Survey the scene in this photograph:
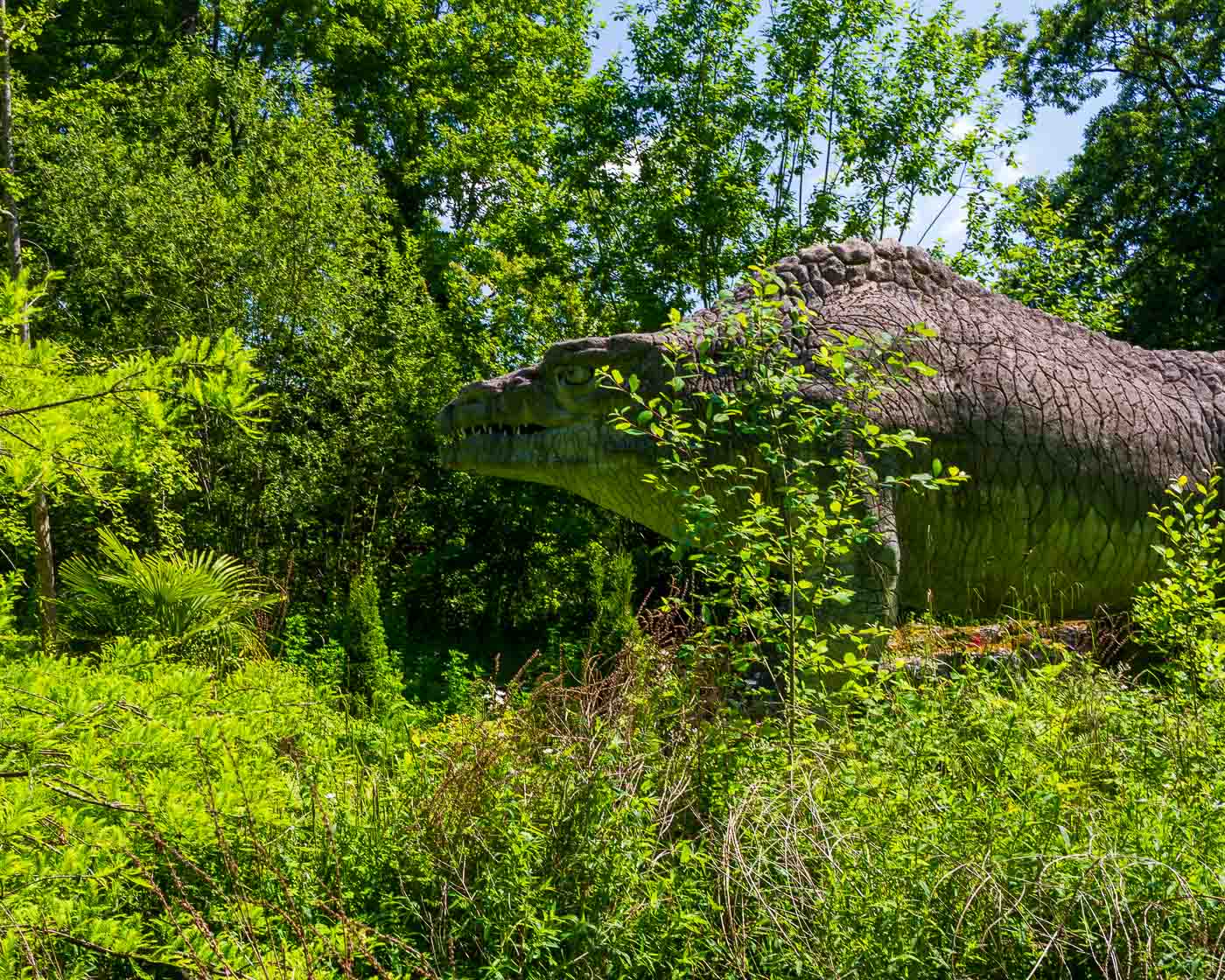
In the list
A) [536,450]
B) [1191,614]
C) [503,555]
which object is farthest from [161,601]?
[1191,614]

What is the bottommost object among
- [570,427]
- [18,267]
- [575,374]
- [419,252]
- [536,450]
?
[536,450]

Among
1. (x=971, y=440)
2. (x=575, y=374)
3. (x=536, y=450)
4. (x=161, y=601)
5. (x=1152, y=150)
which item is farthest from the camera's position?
(x=1152, y=150)

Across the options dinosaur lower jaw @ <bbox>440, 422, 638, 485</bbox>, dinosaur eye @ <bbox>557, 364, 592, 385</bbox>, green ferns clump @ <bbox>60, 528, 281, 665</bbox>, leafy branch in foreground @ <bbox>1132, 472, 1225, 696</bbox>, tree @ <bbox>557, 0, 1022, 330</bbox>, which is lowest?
green ferns clump @ <bbox>60, 528, 281, 665</bbox>

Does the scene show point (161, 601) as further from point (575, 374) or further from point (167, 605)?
point (575, 374)

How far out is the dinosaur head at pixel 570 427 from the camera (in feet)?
15.6

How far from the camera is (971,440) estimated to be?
15.6 feet

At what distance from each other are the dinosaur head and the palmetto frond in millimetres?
2540

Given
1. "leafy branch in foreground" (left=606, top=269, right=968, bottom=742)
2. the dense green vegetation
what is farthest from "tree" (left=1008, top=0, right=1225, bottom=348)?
"leafy branch in foreground" (left=606, top=269, right=968, bottom=742)

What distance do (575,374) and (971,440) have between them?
71.0 inches

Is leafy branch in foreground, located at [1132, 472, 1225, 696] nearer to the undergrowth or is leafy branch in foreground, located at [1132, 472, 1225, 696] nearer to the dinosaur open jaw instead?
the undergrowth

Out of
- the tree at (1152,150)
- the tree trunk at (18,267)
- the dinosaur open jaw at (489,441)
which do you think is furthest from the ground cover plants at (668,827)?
→ the tree at (1152,150)

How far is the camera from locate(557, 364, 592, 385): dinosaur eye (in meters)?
4.82

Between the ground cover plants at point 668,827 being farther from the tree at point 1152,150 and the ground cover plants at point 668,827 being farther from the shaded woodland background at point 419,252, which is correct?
the tree at point 1152,150

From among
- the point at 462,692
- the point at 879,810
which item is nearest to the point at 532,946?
the point at 879,810
